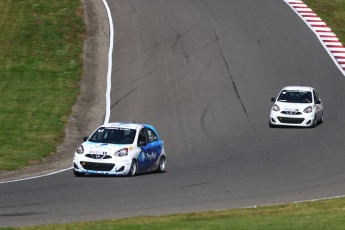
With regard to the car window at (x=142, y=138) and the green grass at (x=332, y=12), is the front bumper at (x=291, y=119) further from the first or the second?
the green grass at (x=332, y=12)

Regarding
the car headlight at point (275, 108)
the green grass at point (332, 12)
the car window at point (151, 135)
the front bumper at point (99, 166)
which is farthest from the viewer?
the green grass at point (332, 12)

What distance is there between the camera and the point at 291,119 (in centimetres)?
3675

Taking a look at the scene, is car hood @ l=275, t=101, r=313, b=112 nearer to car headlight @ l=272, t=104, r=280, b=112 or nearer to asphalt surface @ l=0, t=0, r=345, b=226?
car headlight @ l=272, t=104, r=280, b=112

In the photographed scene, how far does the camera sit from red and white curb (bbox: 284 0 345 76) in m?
46.9

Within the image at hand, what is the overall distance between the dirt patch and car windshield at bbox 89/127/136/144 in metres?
1.59

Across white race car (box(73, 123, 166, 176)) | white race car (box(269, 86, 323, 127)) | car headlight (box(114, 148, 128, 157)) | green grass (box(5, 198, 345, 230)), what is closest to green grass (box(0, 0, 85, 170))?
white race car (box(73, 123, 166, 176))

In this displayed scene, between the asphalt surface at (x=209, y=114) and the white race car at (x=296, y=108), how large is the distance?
44cm

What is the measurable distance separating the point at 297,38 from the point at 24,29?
1350cm

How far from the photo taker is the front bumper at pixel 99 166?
2541cm

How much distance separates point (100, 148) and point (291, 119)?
12590mm

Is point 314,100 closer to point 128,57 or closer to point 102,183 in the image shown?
point 128,57

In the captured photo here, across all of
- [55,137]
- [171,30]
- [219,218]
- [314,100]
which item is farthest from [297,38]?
[219,218]

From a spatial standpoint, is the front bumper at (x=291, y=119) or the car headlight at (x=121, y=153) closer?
the car headlight at (x=121, y=153)

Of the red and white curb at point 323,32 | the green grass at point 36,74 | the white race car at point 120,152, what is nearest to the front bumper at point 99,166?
the white race car at point 120,152
